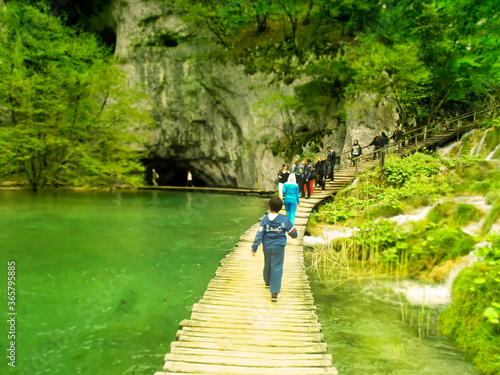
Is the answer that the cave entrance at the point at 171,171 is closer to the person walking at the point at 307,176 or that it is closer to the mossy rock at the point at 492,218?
the person walking at the point at 307,176

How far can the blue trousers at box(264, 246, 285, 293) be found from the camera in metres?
5.69

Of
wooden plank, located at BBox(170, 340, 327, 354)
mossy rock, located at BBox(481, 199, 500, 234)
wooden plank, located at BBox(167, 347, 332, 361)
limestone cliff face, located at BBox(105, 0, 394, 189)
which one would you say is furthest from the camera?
limestone cliff face, located at BBox(105, 0, 394, 189)

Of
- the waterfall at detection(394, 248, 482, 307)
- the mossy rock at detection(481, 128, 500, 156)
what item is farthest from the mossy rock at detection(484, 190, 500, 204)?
the mossy rock at detection(481, 128, 500, 156)

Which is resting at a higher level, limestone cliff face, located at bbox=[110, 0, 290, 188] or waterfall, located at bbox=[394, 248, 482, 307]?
limestone cliff face, located at bbox=[110, 0, 290, 188]

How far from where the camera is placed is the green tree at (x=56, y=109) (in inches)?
1002

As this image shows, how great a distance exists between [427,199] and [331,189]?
14.4ft

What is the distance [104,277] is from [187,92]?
24313 millimetres

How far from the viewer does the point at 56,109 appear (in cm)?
2573

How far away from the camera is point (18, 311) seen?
7.35 m

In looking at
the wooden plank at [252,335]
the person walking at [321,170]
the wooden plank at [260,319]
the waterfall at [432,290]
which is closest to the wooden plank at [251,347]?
the wooden plank at [252,335]

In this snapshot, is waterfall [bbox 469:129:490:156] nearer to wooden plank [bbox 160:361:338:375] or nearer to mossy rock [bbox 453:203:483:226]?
mossy rock [bbox 453:203:483:226]

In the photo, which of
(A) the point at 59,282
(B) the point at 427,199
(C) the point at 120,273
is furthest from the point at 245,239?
(B) the point at 427,199

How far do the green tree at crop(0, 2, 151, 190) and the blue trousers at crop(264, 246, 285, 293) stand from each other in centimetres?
2439

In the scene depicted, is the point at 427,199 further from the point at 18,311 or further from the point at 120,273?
the point at 18,311
